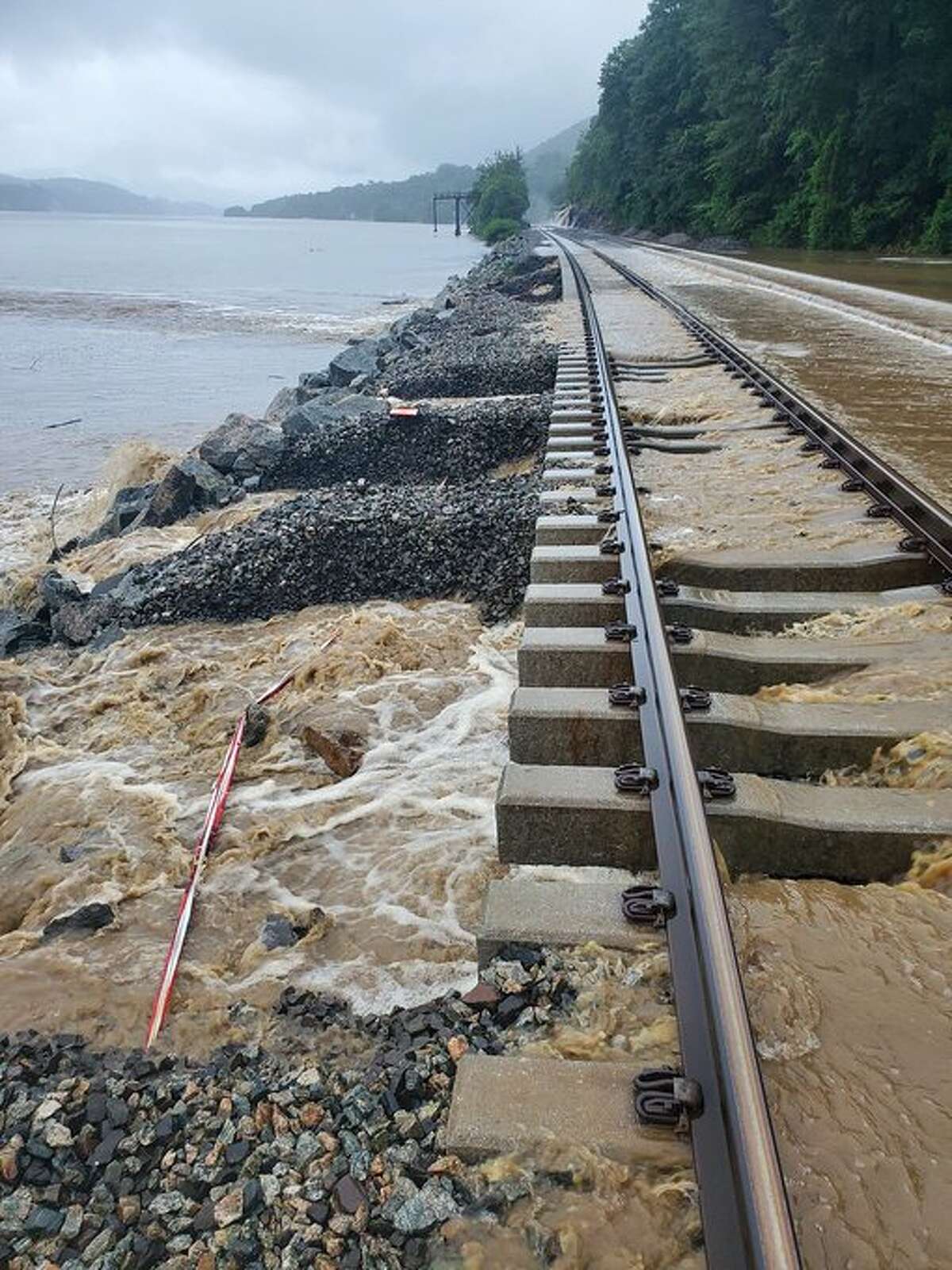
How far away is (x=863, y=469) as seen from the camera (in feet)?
23.2

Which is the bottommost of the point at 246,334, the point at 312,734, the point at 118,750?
the point at 246,334

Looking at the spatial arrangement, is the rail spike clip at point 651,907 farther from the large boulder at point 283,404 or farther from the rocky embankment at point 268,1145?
the large boulder at point 283,404

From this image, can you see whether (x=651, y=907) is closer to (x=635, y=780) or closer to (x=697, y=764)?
(x=635, y=780)

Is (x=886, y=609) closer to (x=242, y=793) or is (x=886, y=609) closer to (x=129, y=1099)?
(x=242, y=793)

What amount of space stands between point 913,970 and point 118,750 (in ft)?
14.0

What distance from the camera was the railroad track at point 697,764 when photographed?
2.13 m

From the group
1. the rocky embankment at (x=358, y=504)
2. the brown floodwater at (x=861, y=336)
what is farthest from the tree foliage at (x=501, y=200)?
the rocky embankment at (x=358, y=504)

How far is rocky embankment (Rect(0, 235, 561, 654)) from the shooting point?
7027 mm

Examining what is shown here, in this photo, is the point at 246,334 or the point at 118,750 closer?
the point at 118,750

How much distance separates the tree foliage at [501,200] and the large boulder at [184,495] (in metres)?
Answer: 99.8

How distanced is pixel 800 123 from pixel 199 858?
48113 millimetres

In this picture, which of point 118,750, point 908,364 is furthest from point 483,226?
point 118,750

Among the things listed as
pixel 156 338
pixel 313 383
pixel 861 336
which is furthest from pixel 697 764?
pixel 156 338

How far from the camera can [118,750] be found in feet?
17.7
